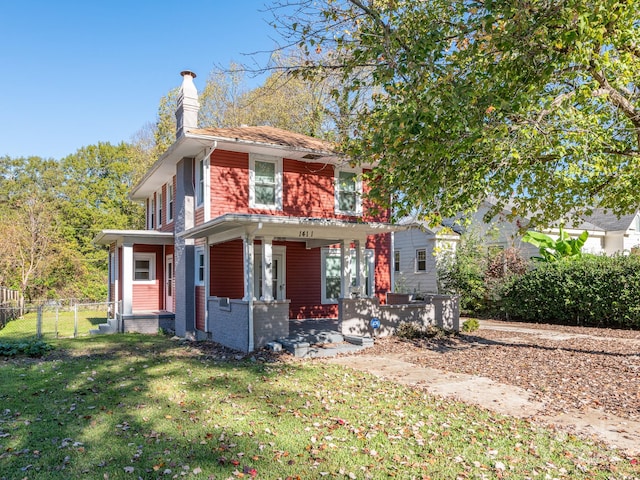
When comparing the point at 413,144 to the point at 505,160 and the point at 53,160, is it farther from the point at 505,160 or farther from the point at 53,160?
the point at 53,160

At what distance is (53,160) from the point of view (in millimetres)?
43656

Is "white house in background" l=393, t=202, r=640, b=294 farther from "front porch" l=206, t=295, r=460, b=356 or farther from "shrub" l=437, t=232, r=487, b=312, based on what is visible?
"front porch" l=206, t=295, r=460, b=356

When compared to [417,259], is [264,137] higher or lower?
higher

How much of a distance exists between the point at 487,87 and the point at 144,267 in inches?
610

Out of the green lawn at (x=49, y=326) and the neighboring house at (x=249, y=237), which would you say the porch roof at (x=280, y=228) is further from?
the green lawn at (x=49, y=326)

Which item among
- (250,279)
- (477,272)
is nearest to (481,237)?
(477,272)

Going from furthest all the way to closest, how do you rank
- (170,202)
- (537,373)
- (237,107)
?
(237,107) < (170,202) < (537,373)

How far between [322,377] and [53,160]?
44148 mm

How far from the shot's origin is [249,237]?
1205 centimetres

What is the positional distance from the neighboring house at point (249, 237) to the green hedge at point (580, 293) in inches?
245

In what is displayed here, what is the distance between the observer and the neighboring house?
12.3 meters

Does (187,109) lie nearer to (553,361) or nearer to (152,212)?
(152,212)

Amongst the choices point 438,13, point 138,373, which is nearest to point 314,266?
point 138,373

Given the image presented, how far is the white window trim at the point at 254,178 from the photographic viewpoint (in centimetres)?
1464
